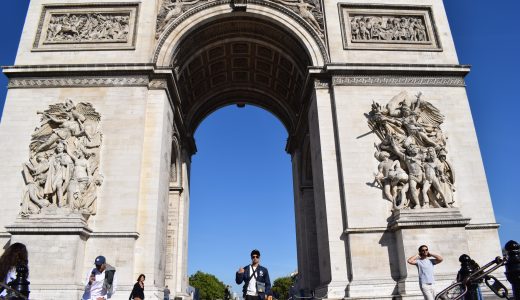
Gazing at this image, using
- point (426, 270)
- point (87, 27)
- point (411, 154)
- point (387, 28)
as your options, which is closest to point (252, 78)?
point (387, 28)

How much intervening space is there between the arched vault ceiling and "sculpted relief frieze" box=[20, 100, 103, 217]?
4834 millimetres

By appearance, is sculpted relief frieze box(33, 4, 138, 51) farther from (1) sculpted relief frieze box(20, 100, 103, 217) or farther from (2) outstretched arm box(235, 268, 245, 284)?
(2) outstretched arm box(235, 268, 245, 284)

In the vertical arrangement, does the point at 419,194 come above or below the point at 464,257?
above

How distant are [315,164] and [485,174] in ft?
20.5

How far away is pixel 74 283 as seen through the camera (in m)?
12.8

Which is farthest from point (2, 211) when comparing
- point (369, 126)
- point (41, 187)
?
point (369, 126)

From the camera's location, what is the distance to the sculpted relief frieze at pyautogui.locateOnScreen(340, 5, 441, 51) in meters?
17.5

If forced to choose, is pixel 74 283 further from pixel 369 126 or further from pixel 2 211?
pixel 369 126

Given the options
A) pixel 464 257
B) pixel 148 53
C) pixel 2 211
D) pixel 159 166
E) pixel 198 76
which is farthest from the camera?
pixel 198 76

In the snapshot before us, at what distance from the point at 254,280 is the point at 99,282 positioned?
2868 millimetres

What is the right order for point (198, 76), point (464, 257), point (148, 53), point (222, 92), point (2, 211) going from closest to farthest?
1. point (464, 257)
2. point (2, 211)
3. point (148, 53)
4. point (198, 76)
5. point (222, 92)

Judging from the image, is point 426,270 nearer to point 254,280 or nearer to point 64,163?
point 254,280

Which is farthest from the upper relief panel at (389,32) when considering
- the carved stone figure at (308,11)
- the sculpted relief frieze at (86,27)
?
the sculpted relief frieze at (86,27)

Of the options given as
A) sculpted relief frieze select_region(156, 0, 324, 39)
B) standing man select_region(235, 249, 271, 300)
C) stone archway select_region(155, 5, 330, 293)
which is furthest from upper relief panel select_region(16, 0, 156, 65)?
standing man select_region(235, 249, 271, 300)
